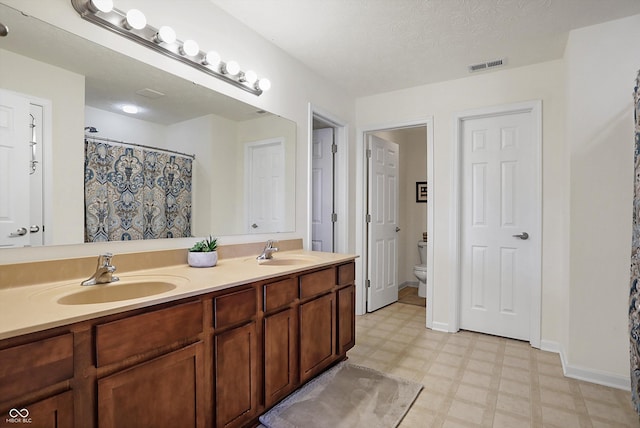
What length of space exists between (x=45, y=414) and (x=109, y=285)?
0.57 metres

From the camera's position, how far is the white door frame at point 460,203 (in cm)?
275

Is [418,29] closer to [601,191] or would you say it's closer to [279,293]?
[601,191]

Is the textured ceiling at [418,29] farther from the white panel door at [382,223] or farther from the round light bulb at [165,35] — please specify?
the white panel door at [382,223]

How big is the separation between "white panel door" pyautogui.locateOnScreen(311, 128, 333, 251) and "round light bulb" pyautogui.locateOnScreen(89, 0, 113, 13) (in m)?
2.22

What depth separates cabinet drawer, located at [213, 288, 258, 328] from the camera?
1396 millimetres

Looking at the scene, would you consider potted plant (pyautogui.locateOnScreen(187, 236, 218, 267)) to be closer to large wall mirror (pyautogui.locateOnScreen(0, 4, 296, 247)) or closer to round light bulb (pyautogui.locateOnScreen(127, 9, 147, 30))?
large wall mirror (pyautogui.locateOnScreen(0, 4, 296, 247))

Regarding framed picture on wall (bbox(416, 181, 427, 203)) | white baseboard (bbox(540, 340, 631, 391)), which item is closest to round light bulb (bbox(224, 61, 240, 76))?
white baseboard (bbox(540, 340, 631, 391))

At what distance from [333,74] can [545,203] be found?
2161mm

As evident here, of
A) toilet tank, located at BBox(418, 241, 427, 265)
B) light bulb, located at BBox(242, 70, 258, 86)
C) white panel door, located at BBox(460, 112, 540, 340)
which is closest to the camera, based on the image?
light bulb, located at BBox(242, 70, 258, 86)

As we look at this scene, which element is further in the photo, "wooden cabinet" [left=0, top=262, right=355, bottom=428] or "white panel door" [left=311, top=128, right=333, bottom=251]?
"white panel door" [left=311, top=128, right=333, bottom=251]

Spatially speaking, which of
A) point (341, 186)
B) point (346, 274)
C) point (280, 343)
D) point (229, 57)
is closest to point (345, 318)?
point (346, 274)

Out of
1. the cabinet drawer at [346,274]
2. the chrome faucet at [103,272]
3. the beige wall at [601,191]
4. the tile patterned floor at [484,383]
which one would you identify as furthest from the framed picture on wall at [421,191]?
the chrome faucet at [103,272]

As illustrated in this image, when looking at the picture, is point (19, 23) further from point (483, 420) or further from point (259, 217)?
point (483, 420)

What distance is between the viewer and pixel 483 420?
69.3 inches
